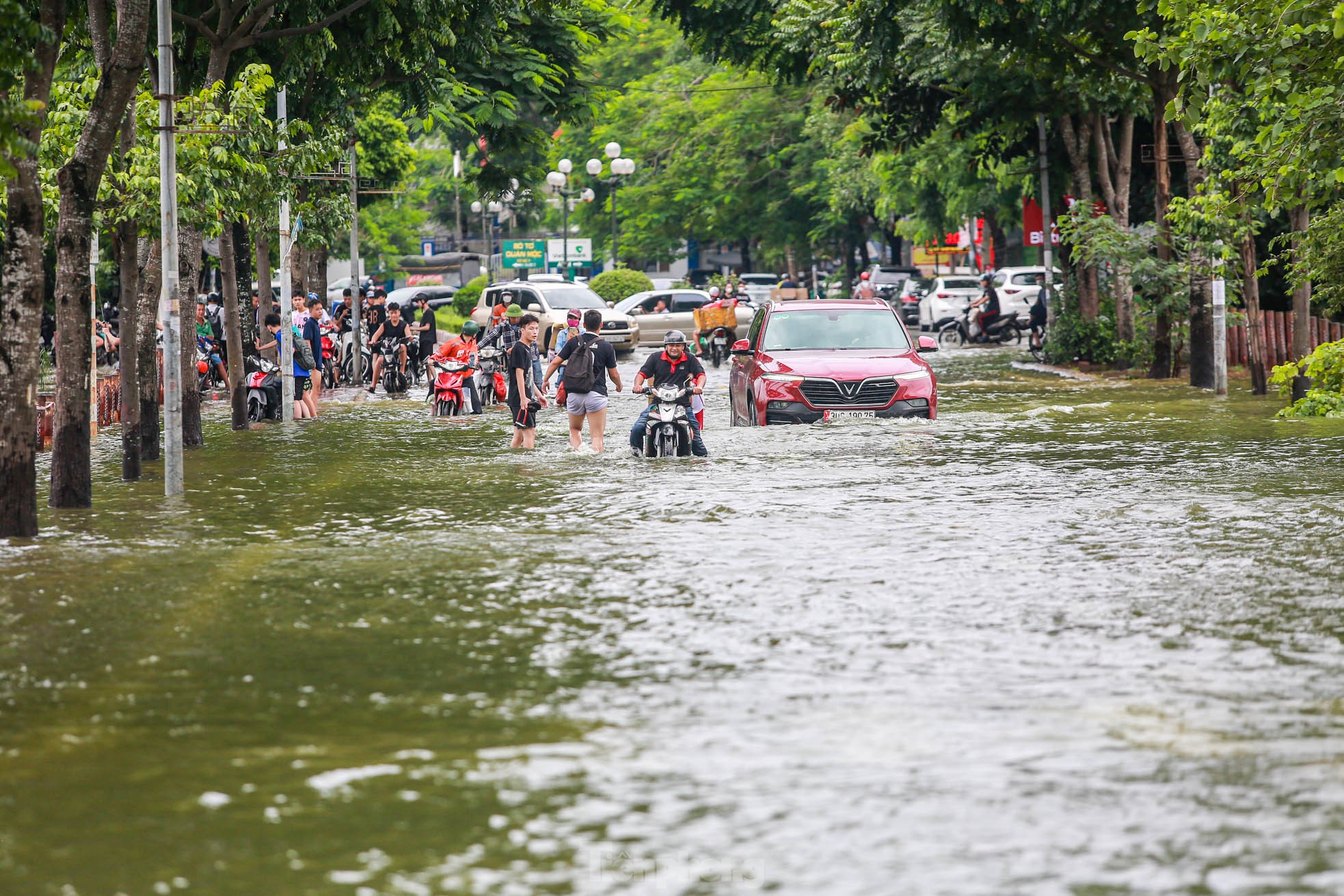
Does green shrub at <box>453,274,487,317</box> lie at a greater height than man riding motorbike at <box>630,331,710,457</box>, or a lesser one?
greater

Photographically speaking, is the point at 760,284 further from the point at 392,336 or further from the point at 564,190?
the point at 392,336

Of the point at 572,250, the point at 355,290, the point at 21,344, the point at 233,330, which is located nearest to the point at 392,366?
the point at 355,290

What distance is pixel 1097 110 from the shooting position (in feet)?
102

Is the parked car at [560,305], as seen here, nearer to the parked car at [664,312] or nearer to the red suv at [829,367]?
the parked car at [664,312]

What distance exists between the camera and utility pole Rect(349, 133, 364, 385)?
33.3 metres

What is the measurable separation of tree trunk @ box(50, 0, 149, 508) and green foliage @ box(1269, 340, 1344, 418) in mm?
10069

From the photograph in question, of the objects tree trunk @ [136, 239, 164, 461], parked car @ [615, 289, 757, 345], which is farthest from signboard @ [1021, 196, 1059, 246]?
tree trunk @ [136, 239, 164, 461]

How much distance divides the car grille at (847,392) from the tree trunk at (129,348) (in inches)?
288

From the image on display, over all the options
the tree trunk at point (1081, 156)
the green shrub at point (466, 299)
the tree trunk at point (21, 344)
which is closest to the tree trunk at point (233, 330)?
the tree trunk at point (21, 344)

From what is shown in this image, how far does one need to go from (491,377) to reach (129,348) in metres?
9.95

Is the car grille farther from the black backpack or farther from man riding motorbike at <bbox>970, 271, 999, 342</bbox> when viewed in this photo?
man riding motorbike at <bbox>970, 271, 999, 342</bbox>

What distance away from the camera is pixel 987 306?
46125 mm

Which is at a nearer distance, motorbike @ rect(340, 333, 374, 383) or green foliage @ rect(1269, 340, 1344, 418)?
green foliage @ rect(1269, 340, 1344, 418)

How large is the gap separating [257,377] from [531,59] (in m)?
6.38
